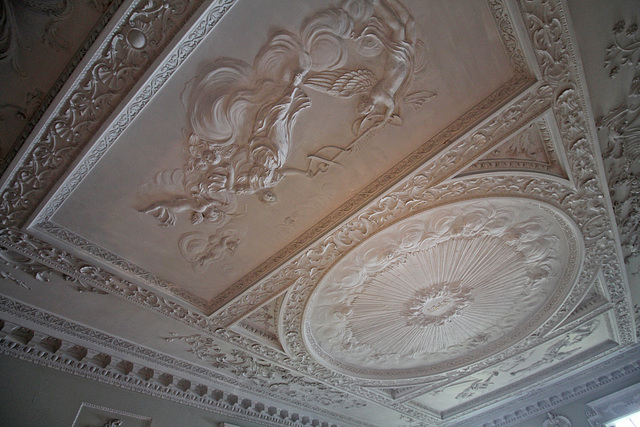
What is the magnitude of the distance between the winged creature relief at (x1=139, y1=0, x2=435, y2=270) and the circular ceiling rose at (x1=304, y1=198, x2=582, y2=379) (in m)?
1.38

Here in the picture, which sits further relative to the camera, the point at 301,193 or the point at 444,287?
the point at 444,287

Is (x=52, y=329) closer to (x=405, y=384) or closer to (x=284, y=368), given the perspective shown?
(x=284, y=368)

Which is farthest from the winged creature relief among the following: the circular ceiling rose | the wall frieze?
the wall frieze

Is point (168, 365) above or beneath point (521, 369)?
beneath

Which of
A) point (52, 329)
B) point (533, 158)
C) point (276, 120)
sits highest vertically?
point (533, 158)

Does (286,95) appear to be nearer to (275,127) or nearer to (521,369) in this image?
(275,127)

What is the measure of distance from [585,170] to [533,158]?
1.99ft

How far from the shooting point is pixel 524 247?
448 centimetres

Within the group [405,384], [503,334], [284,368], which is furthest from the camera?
[405,384]

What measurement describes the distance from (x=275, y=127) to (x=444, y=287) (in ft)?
10.3

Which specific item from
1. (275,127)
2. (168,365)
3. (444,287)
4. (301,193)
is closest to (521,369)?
(444,287)

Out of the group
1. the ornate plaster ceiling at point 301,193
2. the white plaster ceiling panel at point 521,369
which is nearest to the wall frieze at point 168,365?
the ornate plaster ceiling at point 301,193

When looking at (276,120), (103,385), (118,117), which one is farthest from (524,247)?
(103,385)

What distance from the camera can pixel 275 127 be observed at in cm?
307
